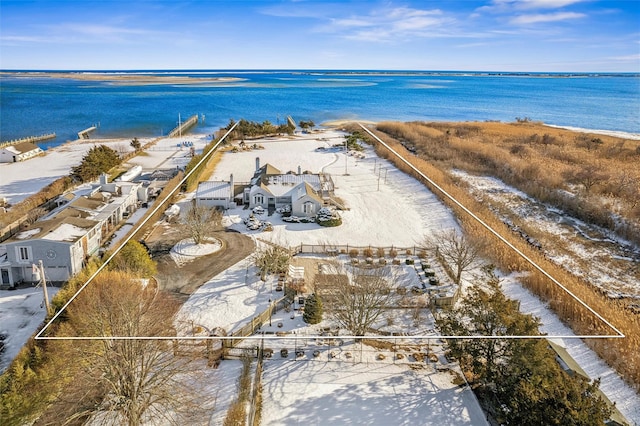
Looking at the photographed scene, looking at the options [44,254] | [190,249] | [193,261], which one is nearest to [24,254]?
[44,254]

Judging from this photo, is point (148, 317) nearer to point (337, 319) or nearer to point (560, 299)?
point (337, 319)

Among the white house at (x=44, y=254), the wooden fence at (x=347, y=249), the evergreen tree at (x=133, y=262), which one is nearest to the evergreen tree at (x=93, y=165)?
the white house at (x=44, y=254)

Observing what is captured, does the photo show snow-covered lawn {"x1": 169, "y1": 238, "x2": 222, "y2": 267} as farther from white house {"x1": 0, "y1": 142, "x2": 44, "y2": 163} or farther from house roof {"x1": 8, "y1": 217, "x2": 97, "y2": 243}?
white house {"x1": 0, "y1": 142, "x2": 44, "y2": 163}

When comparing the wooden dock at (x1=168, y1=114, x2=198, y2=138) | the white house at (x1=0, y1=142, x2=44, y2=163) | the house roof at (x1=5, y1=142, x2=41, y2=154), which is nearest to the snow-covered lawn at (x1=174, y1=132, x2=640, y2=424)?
the white house at (x1=0, y1=142, x2=44, y2=163)

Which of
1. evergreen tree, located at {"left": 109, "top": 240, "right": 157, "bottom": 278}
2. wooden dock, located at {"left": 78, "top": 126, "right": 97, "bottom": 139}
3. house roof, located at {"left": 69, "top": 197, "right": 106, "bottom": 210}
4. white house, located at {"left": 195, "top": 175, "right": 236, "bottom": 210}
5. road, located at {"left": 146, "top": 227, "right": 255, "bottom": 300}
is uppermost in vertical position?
wooden dock, located at {"left": 78, "top": 126, "right": 97, "bottom": 139}

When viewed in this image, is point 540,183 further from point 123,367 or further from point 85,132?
point 85,132

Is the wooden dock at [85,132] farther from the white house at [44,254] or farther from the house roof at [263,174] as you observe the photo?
the white house at [44,254]
